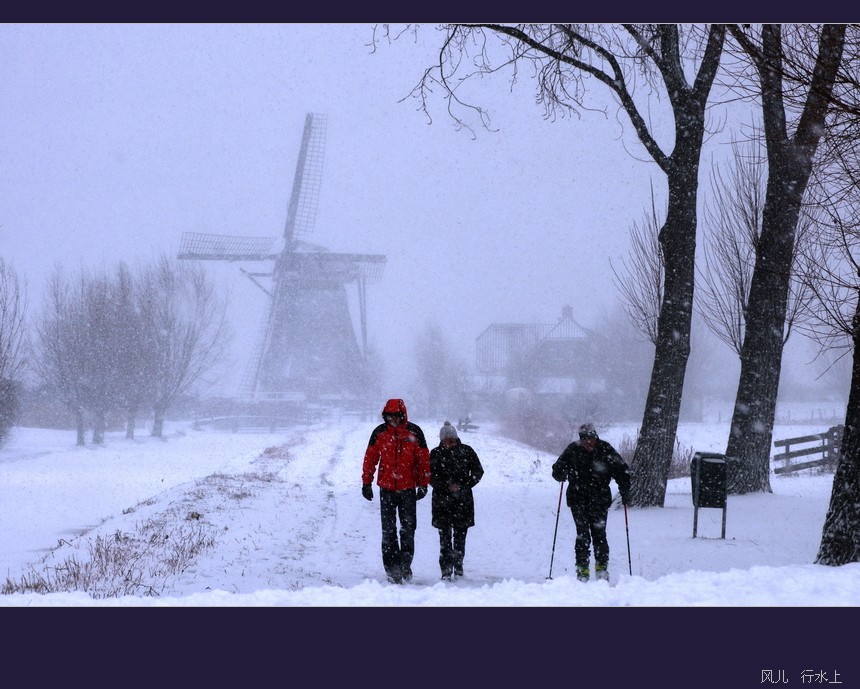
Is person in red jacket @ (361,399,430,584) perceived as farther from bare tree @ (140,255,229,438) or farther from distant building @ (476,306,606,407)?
distant building @ (476,306,606,407)

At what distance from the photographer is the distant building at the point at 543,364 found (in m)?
38.9

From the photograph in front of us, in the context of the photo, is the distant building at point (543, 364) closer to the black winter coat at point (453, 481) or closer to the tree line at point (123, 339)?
the tree line at point (123, 339)

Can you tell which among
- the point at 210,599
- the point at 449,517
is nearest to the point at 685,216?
the point at 449,517

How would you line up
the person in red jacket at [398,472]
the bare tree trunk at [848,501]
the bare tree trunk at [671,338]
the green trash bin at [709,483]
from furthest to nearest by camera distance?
the bare tree trunk at [671,338] → the green trash bin at [709,483] → the person in red jacket at [398,472] → the bare tree trunk at [848,501]

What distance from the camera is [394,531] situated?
7.22 meters

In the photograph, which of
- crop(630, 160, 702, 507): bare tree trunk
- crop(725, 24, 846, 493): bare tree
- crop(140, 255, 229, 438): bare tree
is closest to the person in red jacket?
crop(630, 160, 702, 507): bare tree trunk

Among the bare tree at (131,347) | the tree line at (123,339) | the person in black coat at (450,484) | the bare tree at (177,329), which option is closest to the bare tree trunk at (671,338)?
the person in black coat at (450,484)

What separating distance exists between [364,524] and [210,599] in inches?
228

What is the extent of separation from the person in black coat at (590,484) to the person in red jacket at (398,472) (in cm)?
131

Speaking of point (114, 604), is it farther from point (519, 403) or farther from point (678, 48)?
point (519, 403)

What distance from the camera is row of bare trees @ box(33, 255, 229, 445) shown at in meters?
31.4

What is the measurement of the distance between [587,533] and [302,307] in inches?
1429

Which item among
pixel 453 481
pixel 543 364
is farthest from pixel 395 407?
pixel 543 364

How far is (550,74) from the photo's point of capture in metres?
11.8
